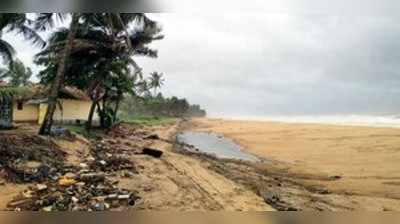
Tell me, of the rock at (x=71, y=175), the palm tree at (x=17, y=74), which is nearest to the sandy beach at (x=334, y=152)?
the rock at (x=71, y=175)

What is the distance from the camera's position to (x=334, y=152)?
3666mm

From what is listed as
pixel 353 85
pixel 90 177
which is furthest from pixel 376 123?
pixel 90 177

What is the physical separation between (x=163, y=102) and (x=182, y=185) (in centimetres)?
70

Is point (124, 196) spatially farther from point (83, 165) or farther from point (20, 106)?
point (20, 106)

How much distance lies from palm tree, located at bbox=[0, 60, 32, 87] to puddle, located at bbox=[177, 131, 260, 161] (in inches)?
51.5

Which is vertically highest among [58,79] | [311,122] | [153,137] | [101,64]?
[101,64]

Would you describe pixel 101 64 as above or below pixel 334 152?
above

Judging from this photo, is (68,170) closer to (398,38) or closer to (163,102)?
(163,102)

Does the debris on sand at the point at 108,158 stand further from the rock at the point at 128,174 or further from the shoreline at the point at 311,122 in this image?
the shoreline at the point at 311,122

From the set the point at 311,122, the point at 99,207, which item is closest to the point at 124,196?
the point at 99,207

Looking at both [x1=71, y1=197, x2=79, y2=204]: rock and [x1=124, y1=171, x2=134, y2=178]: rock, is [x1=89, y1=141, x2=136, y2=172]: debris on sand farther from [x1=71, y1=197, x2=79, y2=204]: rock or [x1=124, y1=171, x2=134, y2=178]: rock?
[x1=71, y1=197, x2=79, y2=204]: rock

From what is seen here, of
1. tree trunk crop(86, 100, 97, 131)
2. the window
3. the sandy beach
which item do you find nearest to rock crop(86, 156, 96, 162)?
tree trunk crop(86, 100, 97, 131)

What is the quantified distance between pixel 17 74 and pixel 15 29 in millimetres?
386

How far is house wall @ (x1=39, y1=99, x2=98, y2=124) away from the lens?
12.4 ft
